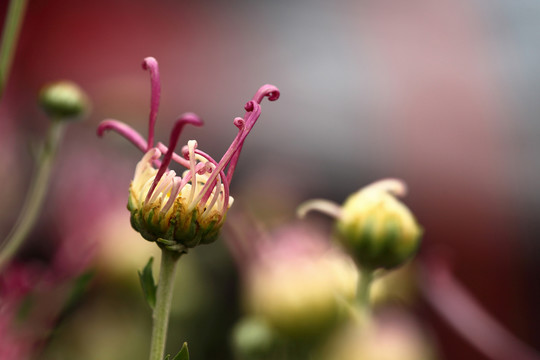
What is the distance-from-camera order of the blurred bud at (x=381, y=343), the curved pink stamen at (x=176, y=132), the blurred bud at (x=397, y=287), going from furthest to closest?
the blurred bud at (x=397, y=287)
the blurred bud at (x=381, y=343)
the curved pink stamen at (x=176, y=132)

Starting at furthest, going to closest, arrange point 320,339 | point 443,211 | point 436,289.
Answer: point 443,211
point 436,289
point 320,339

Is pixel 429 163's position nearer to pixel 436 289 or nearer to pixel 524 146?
pixel 524 146

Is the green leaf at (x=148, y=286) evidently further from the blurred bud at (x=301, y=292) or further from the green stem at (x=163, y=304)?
the blurred bud at (x=301, y=292)

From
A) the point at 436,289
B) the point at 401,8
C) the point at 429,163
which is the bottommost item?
the point at 429,163

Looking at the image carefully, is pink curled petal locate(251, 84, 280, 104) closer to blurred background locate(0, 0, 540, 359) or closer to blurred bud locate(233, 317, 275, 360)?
blurred bud locate(233, 317, 275, 360)

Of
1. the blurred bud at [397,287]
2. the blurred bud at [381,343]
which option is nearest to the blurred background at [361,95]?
the blurred bud at [397,287]

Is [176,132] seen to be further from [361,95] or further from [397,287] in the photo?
[361,95]

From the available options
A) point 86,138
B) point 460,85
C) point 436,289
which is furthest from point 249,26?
point 436,289
